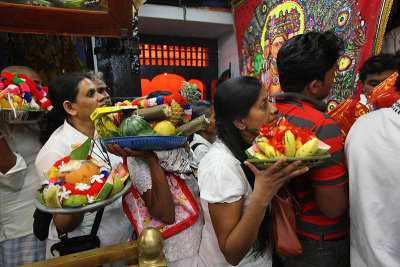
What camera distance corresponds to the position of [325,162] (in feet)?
3.91

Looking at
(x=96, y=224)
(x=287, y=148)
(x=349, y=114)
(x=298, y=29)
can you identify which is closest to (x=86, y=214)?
(x=96, y=224)

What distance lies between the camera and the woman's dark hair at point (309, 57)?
1399mm

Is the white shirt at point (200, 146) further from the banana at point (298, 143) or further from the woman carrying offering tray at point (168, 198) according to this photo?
the banana at point (298, 143)

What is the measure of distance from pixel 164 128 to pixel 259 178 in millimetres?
524

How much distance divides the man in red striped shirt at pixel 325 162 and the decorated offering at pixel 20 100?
1.62 metres

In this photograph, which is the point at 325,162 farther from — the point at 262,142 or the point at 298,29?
the point at 298,29

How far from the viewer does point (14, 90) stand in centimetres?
168

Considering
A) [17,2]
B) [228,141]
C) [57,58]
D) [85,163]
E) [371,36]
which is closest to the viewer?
[85,163]

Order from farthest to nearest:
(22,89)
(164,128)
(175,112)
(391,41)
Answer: (391,41) → (22,89) → (175,112) → (164,128)

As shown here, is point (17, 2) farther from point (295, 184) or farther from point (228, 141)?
point (295, 184)

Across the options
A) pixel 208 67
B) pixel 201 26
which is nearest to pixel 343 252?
pixel 201 26

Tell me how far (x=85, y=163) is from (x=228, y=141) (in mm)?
690

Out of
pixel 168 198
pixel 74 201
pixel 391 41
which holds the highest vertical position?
pixel 391 41

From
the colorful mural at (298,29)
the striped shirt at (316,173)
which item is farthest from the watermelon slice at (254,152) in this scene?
the colorful mural at (298,29)
